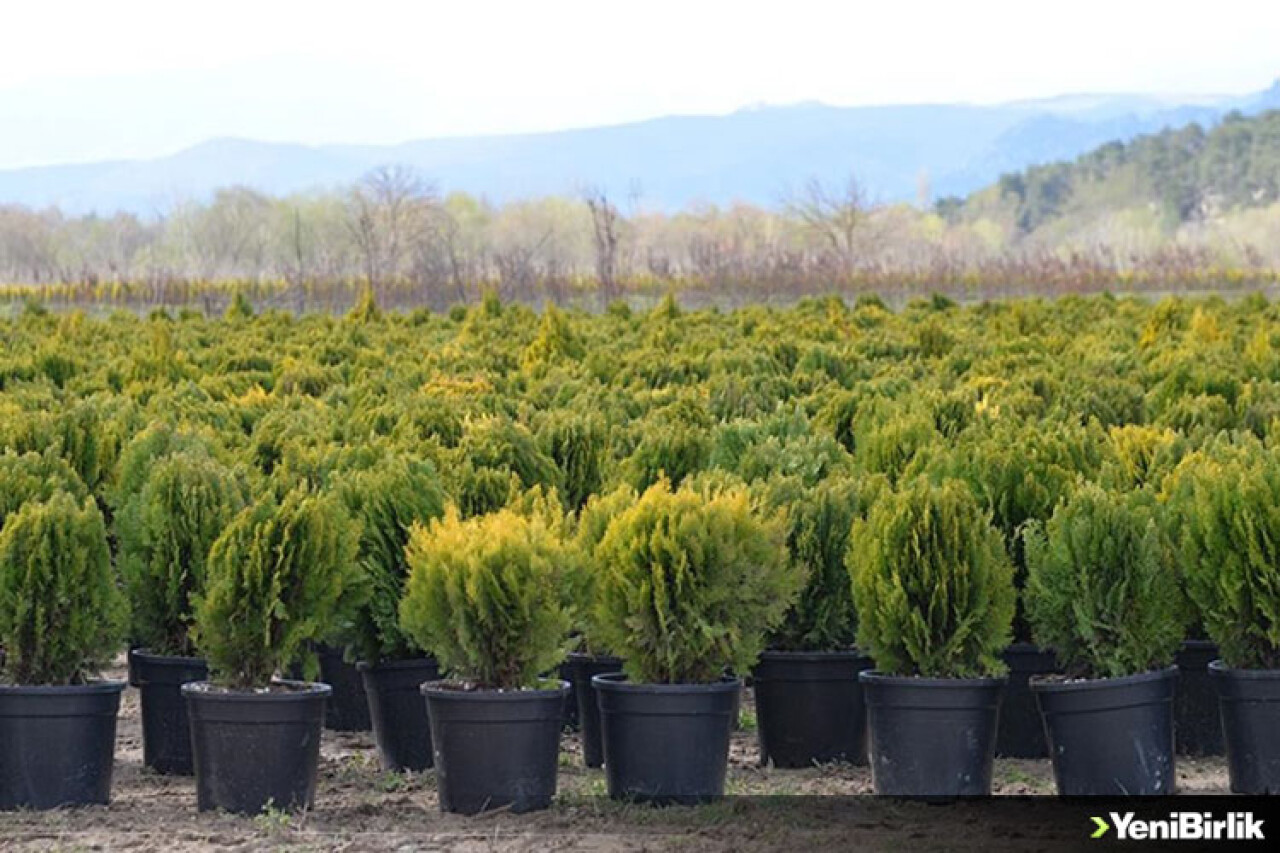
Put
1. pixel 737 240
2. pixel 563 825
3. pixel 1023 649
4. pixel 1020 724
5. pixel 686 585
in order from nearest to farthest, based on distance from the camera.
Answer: pixel 563 825 → pixel 686 585 → pixel 1023 649 → pixel 1020 724 → pixel 737 240

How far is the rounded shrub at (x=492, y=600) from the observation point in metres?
7.41

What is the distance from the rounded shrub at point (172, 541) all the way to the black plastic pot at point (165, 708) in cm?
8

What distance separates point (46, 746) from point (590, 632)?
2.07m

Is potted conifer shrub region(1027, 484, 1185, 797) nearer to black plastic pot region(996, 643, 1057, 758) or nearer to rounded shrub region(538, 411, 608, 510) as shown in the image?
black plastic pot region(996, 643, 1057, 758)

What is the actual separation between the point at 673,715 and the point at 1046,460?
2611 millimetres

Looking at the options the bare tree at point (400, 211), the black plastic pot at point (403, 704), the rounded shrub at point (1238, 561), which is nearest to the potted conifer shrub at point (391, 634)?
the black plastic pot at point (403, 704)

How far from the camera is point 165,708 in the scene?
8.60 meters

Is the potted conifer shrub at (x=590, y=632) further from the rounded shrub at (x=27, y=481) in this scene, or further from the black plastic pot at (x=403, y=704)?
the rounded shrub at (x=27, y=481)

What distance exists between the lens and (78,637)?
7.77 meters

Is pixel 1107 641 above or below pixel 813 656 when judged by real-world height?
above

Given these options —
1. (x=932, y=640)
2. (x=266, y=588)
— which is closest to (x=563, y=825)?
(x=266, y=588)

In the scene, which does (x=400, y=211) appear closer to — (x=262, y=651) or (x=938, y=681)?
(x=262, y=651)

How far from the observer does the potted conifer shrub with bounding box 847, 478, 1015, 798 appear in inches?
302

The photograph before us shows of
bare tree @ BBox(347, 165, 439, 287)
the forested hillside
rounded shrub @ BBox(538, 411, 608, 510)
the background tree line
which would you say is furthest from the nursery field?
the forested hillside
